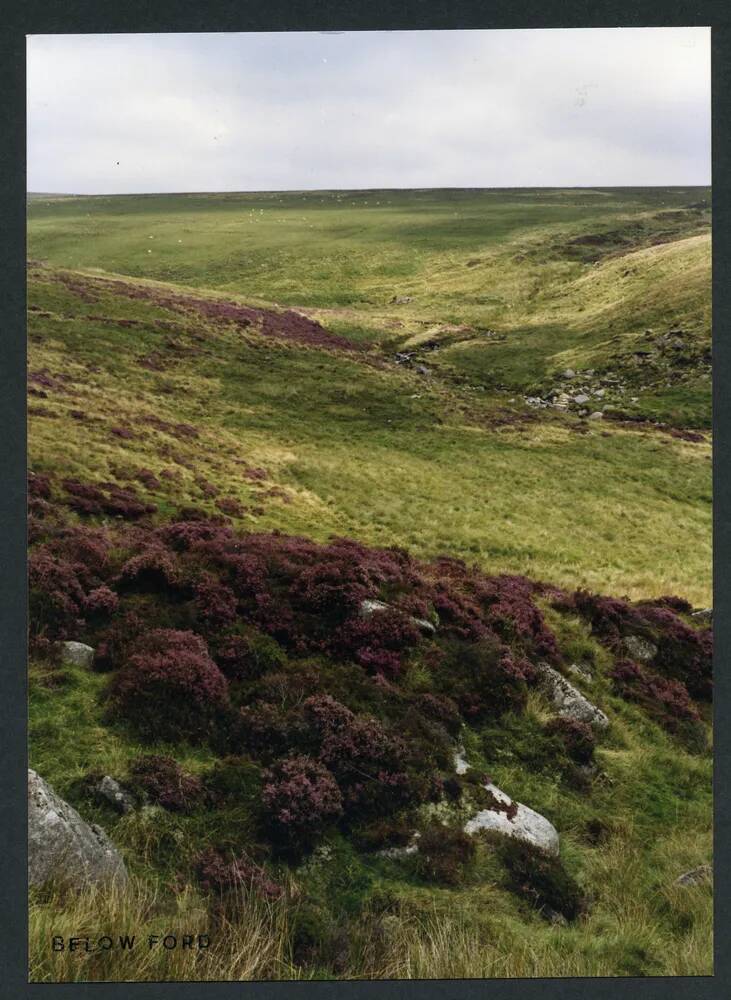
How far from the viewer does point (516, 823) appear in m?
6.07

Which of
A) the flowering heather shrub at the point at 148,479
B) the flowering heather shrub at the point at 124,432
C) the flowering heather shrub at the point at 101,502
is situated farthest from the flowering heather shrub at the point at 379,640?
the flowering heather shrub at the point at 124,432

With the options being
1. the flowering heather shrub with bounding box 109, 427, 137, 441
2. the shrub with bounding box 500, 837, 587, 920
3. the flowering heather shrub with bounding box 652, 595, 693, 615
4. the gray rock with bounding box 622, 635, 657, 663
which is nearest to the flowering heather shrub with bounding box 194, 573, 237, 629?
the shrub with bounding box 500, 837, 587, 920

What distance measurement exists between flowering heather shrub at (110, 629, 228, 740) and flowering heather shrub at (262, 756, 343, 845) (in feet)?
3.34

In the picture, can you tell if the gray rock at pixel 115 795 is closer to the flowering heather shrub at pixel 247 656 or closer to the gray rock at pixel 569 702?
the flowering heather shrub at pixel 247 656

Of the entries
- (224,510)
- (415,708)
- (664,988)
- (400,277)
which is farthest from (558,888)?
(400,277)

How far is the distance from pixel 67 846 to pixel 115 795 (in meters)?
0.62

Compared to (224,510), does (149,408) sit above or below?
above

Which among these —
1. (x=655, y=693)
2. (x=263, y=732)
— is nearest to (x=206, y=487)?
(x=263, y=732)

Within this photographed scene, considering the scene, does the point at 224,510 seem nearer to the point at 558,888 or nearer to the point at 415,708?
the point at 415,708

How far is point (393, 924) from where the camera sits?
5.63 m

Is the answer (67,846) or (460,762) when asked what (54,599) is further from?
(460,762)

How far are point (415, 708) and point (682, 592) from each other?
Answer: 16.4 feet

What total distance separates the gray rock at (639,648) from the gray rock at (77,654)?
7336mm

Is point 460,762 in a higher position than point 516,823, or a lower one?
higher
